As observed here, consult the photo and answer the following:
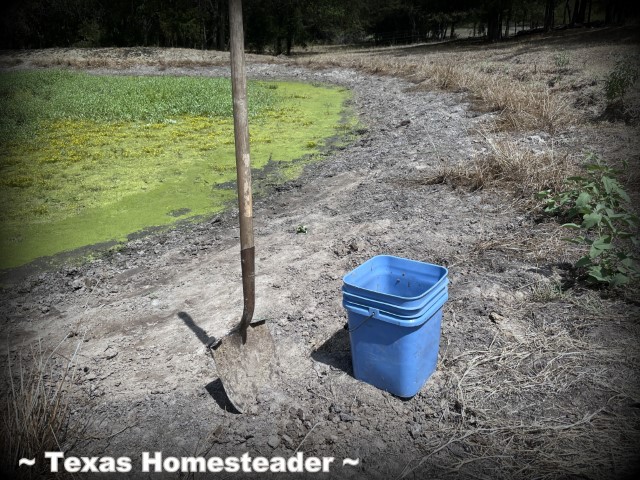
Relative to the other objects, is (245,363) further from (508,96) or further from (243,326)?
(508,96)

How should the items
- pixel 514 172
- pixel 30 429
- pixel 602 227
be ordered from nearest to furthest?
1. pixel 30 429
2. pixel 602 227
3. pixel 514 172

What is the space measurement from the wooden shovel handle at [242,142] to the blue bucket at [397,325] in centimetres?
58

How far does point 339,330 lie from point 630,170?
138 inches

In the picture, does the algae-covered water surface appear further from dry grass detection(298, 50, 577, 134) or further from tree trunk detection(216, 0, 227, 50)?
tree trunk detection(216, 0, 227, 50)

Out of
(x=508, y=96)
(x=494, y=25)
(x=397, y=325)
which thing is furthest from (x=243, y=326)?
(x=494, y=25)

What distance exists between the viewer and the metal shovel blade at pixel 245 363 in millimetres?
2586

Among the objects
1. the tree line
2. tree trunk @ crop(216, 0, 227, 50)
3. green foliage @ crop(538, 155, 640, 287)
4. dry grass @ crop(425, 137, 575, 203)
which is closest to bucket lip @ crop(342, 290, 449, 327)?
green foliage @ crop(538, 155, 640, 287)

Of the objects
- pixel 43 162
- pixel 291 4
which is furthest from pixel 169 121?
pixel 291 4

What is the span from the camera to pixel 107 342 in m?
3.25

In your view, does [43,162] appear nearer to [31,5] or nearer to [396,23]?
[31,5]

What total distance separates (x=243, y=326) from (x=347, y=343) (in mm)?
644

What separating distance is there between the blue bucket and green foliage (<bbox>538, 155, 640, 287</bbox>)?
45.6 inches

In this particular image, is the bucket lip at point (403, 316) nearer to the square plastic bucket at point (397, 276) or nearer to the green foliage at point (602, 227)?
the square plastic bucket at point (397, 276)

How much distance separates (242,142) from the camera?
259 centimetres
